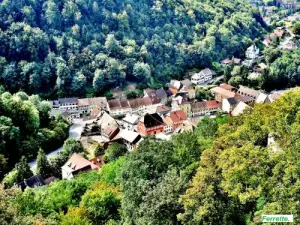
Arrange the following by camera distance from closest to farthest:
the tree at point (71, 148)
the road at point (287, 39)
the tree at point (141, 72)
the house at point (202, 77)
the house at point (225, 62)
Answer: the tree at point (71, 148)
the tree at point (141, 72)
the house at point (202, 77)
the house at point (225, 62)
the road at point (287, 39)

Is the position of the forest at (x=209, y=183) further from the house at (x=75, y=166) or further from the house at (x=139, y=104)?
the house at (x=139, y=104)

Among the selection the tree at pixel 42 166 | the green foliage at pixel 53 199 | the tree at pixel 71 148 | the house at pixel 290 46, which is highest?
the green foliage at pixel 53 199

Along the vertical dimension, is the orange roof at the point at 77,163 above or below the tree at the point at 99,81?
above

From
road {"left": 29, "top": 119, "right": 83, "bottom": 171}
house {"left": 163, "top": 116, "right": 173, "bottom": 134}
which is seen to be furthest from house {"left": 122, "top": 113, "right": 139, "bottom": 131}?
road {"left": 29, "top": 119, "right": 83, "bottom": 171}

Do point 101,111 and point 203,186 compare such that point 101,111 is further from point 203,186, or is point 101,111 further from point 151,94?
point 203,186

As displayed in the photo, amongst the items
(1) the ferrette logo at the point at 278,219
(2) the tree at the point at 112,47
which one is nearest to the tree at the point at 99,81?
(2) the tree at the point at 112,47

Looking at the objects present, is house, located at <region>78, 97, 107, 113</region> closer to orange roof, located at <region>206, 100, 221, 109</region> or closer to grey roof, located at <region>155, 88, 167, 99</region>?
grey roof, located at <region>155, 88, 167, 99</region>

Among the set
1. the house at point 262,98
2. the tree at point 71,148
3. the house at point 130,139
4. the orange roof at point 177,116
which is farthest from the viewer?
the house at point 262,98

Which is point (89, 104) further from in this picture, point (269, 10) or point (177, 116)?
point (269, 10)
